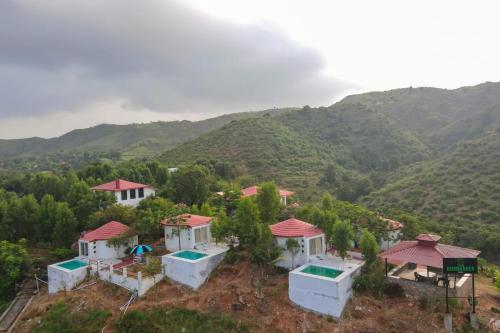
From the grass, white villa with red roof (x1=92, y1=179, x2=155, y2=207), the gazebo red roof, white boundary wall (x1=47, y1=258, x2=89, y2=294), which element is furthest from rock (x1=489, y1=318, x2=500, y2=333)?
white villa with red roof (x1=92, y1=179, x2=155, y2=207)

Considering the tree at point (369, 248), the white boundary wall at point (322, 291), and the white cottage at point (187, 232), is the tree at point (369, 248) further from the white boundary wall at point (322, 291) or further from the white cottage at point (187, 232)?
the white cottage at point (187, 232)

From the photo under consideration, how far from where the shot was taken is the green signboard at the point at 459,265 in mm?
15195

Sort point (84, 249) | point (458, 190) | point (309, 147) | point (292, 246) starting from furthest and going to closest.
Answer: point (309, 147) → point (458, 190) → point (84, 249) → point (292, 246)

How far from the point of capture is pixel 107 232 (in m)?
23.9

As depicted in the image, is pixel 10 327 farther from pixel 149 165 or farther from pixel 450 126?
pixel 450 126

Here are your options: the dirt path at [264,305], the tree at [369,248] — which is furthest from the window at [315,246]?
the tree at [369,248]

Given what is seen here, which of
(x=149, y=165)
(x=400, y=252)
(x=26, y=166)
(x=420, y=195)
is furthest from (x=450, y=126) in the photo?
(x=26, y=166)

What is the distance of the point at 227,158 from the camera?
5994 centimetres

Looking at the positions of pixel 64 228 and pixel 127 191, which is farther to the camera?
pixel 127 191

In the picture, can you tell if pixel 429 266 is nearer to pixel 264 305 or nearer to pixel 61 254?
pixel 264 305

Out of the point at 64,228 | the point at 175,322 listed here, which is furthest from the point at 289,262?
the point at 64,228

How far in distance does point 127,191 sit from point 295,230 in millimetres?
17679

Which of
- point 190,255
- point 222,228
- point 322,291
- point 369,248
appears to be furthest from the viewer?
point 190,255

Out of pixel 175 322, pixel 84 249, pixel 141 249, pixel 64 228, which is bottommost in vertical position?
pixel 175 322
